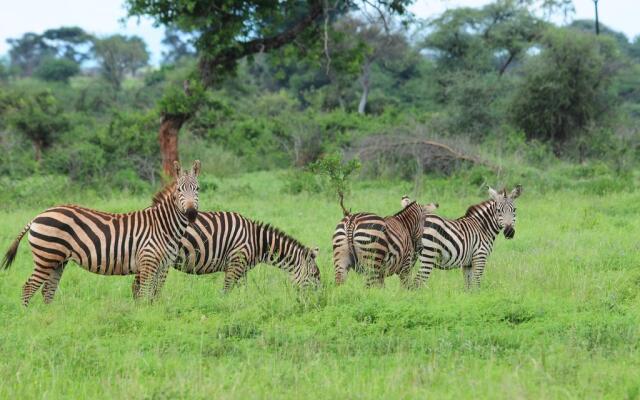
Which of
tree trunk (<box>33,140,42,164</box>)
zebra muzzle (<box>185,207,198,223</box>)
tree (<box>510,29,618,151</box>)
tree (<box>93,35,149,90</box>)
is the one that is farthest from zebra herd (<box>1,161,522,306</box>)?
tree (<box>93,35,149,90</box>)

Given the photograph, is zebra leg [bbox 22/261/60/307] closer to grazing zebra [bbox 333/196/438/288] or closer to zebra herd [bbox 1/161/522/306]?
zebra herd [bbox 1/161/522/306]

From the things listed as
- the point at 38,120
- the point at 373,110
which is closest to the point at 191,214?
the point at 38,120

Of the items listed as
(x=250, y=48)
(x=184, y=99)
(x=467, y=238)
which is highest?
(x=250, y=48)

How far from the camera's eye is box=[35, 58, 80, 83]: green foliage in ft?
177

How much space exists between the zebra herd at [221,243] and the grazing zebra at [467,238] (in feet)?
0.03

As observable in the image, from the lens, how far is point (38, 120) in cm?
2430

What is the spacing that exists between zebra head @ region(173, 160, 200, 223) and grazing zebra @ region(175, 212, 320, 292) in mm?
553

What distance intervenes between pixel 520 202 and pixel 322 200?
12.4 ft

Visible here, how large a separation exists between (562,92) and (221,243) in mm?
→ 18004

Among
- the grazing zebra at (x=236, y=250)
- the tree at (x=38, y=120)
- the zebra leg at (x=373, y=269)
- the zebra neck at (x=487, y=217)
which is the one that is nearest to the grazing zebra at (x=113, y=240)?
the grazing zebra at (x=236, y=250)

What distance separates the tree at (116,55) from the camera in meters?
51.0

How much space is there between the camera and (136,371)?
5.56m

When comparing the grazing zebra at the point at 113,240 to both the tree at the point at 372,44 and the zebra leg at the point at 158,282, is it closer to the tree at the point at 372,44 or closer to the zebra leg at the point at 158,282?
the zebra leg at the point at 158,282

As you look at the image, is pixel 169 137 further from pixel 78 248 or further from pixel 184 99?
pixel 78 248
